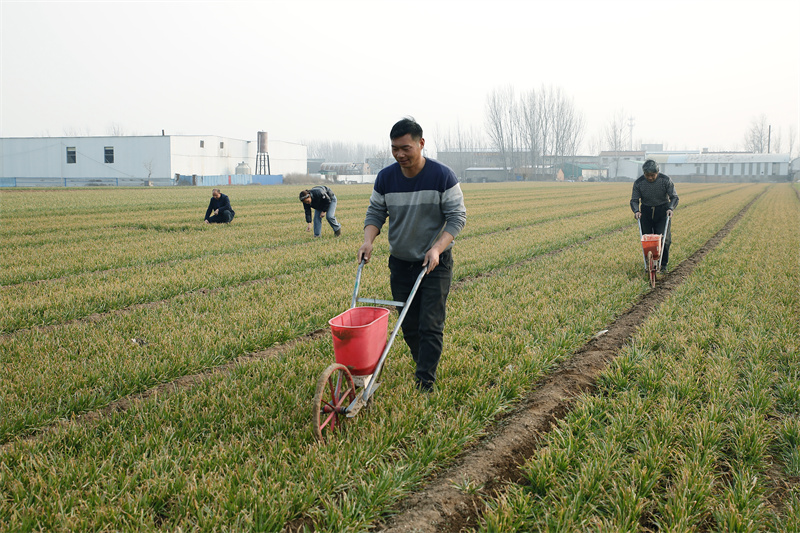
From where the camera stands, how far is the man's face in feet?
13.1

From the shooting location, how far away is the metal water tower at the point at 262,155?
72.9m

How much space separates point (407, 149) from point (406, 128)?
142 mm

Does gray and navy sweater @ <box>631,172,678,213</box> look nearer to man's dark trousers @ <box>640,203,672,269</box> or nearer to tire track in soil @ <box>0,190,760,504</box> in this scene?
man's dark trousers @ <box>640,203,672,269</box>

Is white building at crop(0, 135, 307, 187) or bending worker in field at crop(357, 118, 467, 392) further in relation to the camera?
white building at crop(0, 135, 307, 187)

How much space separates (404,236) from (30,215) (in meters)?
19.8

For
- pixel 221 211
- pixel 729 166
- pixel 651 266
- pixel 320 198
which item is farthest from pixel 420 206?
pixel 729 166

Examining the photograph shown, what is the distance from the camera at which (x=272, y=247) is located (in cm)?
1276

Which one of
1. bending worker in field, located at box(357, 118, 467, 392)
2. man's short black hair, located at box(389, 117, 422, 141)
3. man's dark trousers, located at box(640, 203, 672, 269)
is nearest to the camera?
man's short black hair, located at box(389, 117, 422, 141)

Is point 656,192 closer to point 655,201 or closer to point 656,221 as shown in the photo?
point 655,201

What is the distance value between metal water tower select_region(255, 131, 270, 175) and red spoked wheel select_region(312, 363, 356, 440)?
72.2m

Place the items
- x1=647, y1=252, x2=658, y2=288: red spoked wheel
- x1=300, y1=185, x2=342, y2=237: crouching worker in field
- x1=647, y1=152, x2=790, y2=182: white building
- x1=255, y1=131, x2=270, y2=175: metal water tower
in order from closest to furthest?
x1=647, y1=252, x2=658, y2=288: red spoked wheel < x1=300, y1=185, x2=342, y2=237: crouching worker in field < x1=255, y1=131, x2=270, y2=175: metal water tower < x1=647, y1=152, x2=790, y2=182: white building

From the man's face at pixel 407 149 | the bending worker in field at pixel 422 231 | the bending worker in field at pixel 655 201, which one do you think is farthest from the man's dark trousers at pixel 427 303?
the bending worker in field at pixel 655 201

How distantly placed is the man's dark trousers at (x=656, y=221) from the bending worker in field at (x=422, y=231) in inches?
260

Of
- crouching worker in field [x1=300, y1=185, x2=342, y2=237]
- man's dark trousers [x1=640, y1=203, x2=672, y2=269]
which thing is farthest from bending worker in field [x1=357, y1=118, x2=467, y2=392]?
crouching worker in field [x1=300, y1=185, x2=342, y2=237]
